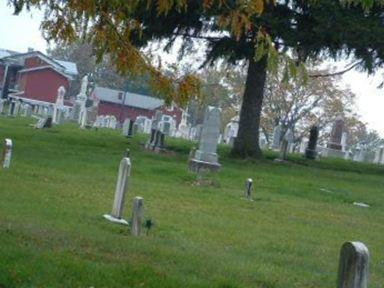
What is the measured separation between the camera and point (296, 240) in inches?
471

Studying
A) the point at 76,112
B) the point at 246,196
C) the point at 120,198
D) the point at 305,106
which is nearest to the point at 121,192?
the point at 120,198

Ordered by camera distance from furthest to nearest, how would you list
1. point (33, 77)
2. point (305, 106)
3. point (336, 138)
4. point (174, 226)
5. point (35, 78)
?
point (35, 78)
point (33, 77)
point (305, 106)
point (336, 138)
point (174, 226)

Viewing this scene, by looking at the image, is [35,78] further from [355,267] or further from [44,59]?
[355,267]

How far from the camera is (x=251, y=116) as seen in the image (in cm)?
2802

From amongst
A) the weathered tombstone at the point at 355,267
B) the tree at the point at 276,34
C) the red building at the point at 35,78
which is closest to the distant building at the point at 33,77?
the red building at the point at 35,78

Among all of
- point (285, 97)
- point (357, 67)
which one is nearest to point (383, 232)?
point (357, 67)

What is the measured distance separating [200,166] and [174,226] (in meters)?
9.52

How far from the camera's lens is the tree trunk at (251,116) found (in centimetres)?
2772

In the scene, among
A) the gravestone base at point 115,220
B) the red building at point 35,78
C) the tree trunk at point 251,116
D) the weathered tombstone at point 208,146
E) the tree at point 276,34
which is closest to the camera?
the gravestone base at point 115,220

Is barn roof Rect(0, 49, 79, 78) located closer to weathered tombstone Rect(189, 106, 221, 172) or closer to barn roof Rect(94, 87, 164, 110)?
barn roof Rect(94, 87, 164, 110)

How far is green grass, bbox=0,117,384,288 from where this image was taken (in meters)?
7.83

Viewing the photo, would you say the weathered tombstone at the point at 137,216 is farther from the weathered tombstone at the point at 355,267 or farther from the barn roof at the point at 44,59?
the barn roof at the point at 44,59

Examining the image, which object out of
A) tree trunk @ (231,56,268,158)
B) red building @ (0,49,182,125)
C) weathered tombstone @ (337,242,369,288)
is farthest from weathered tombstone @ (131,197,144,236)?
red building @ (0,49,182,125)

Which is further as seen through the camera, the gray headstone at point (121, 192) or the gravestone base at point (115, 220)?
the gray headstone at point (121, 192)
